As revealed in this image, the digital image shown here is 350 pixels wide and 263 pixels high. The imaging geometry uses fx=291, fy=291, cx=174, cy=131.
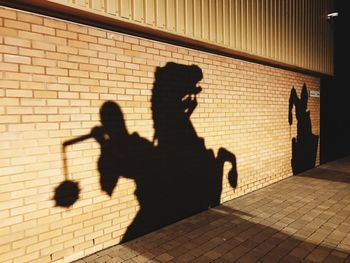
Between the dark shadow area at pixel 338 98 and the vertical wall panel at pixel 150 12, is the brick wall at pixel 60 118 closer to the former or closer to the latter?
the vertical wall panel at pixel 150 12

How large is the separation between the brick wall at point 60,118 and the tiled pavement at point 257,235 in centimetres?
47

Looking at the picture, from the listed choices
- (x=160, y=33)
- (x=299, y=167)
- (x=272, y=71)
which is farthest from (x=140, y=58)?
(x=299, y=167)

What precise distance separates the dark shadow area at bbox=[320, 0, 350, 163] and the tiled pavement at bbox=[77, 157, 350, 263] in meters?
4.23

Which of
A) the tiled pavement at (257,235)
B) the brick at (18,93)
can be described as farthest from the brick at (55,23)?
the tiled pavement at (257,235)

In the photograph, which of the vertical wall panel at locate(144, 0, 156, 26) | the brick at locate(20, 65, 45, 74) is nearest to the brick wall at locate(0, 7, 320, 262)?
the brick at locate(20, 65, 45, 74)

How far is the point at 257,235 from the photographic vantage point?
3.88 meters

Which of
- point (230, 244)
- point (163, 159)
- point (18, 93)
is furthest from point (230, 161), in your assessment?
point (18, 93)

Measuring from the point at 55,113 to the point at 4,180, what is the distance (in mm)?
813

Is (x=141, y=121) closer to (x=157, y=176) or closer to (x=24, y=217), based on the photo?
(x=157, y=176)

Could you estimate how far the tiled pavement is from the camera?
11.0 feet

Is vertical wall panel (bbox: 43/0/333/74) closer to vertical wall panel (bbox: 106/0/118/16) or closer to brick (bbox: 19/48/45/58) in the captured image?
vertical wall panel (bbox: 106/0/118/16)

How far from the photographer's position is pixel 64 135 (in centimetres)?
317

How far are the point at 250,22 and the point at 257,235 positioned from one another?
12.3 ft

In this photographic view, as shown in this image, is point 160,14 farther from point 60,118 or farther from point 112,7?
point 60,118
